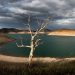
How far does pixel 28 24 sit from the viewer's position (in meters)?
22.5

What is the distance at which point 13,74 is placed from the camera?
25.9 ft

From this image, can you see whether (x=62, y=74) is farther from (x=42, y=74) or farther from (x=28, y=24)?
(x=28, y=24)

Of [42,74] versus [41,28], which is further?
[41,28]

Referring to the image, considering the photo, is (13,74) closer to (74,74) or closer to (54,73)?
(54,73)

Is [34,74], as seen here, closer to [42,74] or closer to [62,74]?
[42,74]

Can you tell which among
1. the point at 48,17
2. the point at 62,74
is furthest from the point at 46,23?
the point at 62,74

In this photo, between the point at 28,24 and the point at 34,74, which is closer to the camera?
the point at 34,74

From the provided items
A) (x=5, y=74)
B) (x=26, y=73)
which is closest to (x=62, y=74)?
(x=26, y=73)

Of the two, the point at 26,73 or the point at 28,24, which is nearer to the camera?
the point at 26,73

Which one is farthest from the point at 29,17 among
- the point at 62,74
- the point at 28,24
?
the point at 62,74

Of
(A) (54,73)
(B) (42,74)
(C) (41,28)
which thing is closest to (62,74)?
(A) (54,73)

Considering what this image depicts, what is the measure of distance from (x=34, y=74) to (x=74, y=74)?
1498 mm

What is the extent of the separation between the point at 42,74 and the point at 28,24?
14785 millimetres

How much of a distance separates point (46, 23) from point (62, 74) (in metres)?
14.4
